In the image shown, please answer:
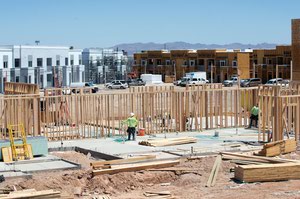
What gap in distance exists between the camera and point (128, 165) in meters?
19.1

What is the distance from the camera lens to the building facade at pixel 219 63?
233 feet

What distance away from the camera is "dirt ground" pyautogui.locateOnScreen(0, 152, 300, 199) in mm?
16141

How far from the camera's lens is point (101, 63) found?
89.0 metres

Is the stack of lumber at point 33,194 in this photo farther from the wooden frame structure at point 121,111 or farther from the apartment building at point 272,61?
the apartment building at point 272,61

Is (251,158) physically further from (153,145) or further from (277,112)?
(153,145)

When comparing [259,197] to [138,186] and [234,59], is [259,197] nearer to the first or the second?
[138,186]

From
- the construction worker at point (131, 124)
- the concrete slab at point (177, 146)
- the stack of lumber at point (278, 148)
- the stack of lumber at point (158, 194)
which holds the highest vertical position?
the construction worker at point (131, 124)

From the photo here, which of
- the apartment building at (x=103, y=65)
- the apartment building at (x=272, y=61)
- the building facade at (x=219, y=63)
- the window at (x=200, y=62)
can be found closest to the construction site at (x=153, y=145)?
the building facade at (x=219, y=63)

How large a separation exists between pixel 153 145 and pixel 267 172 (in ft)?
24.7

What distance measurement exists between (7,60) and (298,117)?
46.4 m

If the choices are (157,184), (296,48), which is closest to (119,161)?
(157,184)

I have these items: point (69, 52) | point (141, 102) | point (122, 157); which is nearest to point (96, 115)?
point (141, 102)

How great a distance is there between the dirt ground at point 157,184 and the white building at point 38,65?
4377 centimetres

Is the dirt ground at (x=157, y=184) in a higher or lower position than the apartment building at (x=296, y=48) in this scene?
lower
